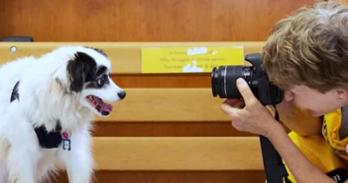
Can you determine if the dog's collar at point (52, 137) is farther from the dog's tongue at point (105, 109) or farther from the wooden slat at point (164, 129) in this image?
the wooden slat at point (164, 129)

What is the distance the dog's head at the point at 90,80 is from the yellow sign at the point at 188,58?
30 centimetres

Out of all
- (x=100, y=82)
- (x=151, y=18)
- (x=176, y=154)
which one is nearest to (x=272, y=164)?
(x=100, y=82)

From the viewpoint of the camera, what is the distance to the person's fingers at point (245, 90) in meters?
0.80

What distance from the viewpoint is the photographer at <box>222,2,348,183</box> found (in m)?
0.70

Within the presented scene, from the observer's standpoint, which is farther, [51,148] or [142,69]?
[142,69]

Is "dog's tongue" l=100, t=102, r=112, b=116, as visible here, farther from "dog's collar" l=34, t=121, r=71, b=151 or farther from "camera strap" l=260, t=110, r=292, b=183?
"camera strap" l=260, t=110, r=292, b=183

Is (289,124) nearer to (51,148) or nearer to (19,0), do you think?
(51,148)

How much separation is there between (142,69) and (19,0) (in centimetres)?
42

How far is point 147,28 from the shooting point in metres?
1.52

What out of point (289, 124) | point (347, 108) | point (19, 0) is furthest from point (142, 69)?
point (347, 108)

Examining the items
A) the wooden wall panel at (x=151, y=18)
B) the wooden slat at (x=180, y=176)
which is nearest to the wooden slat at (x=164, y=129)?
the wooden slat at (x=180, y=176)

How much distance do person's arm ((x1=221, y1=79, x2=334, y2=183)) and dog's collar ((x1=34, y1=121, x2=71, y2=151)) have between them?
46 centimetres

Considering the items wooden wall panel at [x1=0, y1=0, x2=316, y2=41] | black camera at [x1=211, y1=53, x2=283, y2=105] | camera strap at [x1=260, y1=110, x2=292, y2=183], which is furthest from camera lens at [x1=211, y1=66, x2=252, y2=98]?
wooden wall panel at [x1=0, y1=0, x2=316, y2=41]

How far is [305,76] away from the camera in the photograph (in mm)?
719
